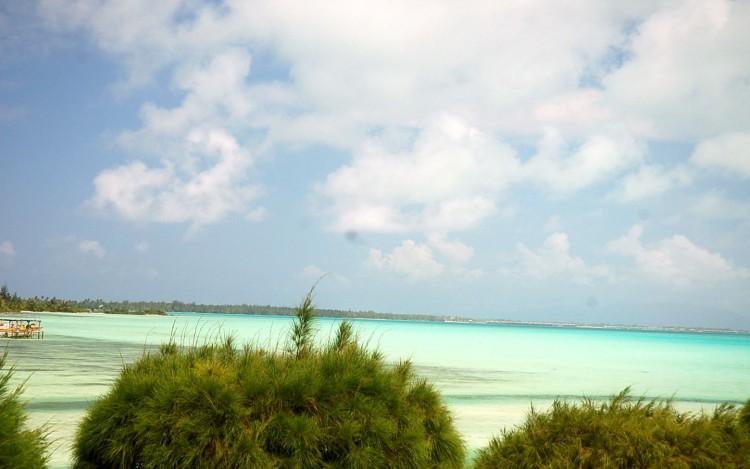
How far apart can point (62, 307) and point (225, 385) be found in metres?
151

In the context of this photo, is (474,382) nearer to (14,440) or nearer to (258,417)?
(258,417)

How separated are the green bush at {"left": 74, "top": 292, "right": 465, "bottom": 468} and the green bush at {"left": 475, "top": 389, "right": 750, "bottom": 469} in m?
1.41

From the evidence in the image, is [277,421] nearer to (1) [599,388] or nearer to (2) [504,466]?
(2) [504,466]

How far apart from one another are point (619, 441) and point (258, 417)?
364 centimetres

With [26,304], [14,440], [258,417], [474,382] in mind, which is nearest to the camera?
[14,440]

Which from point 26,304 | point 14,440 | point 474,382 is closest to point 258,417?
point 14,440

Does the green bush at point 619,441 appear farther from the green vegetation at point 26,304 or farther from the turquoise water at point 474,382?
the green vegetation at point 26,304

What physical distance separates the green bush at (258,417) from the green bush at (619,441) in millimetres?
1410

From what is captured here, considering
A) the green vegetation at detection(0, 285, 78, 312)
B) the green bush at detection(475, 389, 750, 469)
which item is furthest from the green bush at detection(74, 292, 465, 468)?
the green vegetation at detection(0, 285, 78, 312)

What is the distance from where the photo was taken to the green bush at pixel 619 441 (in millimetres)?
5602

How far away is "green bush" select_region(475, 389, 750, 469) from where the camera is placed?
18.4ft

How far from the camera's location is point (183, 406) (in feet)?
22.8

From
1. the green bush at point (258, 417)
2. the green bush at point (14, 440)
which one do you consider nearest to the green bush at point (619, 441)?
the green bush at point (258, 417)

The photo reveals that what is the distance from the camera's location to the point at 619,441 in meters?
5.67
